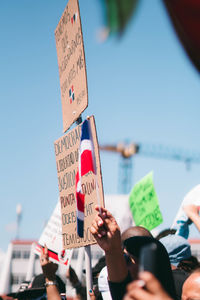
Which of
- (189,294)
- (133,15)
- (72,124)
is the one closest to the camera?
(133,15)

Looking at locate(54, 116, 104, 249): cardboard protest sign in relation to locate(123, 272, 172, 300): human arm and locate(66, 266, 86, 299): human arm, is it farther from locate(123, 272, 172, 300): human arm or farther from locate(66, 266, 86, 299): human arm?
locate(123, 272, 172, 300): human arm

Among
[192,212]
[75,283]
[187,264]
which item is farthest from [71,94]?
[75,283]

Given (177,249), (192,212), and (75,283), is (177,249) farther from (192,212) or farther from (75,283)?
(75,283)

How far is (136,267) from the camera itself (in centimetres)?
189

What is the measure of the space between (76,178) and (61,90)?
0.85 meters

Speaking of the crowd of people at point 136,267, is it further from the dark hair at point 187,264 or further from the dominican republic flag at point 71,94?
the dominican republic flag at point 71,94

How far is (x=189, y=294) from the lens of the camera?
2.09 metres

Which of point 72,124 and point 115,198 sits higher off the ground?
point 115,198

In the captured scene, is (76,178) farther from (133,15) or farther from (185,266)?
(133,15)

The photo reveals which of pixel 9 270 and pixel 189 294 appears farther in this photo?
pixel 9 270

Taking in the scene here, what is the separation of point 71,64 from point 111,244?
5.62 feet

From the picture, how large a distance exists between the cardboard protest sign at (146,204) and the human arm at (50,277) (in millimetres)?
2162

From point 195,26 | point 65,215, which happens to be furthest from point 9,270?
point 195,26

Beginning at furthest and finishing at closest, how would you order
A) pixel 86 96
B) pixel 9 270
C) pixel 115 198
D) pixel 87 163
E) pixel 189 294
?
1. pixel 9 270
2. pixel 115 198
3. pixel 86 96
4. pixel 87 163
5. pixel 189 294
